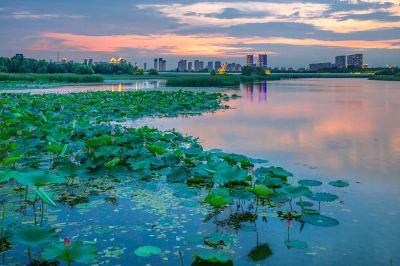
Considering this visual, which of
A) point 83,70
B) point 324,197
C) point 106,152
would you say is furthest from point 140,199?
point 83,70

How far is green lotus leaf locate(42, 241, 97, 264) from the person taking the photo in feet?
6.91

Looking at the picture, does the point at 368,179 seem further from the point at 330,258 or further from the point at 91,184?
the point at 91,184

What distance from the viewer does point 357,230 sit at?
9.76 ft

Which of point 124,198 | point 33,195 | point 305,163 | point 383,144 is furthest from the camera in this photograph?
point 383,144

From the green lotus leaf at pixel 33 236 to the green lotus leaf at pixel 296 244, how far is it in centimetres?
160

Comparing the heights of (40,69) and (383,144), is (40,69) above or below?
above

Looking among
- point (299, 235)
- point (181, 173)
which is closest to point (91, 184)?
point (181, 173)

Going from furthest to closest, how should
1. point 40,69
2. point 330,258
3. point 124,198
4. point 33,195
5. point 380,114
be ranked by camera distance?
1. point 40,69
2. point 380,114
3. point 124,198
4. point 33,195
5. point 330,258

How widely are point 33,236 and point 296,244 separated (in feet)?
5.84

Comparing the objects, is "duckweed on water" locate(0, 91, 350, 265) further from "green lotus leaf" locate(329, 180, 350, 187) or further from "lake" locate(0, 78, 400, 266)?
"green lotus leaf" locate(329, 180, 350, 187)

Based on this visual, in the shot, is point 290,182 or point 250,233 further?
point 290,182

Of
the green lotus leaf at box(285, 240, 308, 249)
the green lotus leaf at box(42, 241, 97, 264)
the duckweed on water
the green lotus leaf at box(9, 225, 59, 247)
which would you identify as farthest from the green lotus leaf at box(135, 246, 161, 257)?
the green lotus leaf at box(285, 240, 308, 249)

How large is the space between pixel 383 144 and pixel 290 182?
11.6 feet

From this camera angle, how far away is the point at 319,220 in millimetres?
3105
